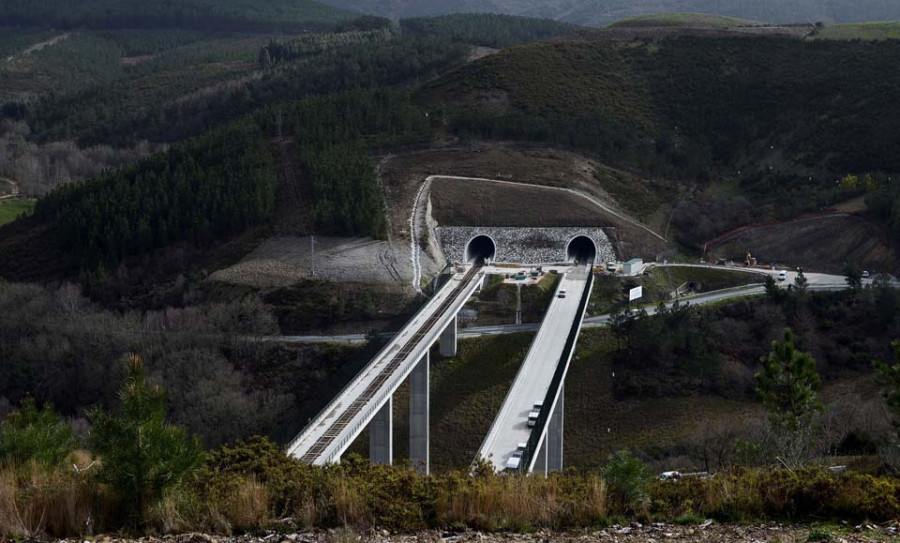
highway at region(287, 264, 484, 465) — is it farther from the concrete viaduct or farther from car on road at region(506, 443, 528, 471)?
car on road at region(506, 443, 528, 471)

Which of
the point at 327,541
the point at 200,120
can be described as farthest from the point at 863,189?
the point at 200,120

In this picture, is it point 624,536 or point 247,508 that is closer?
point 624,536

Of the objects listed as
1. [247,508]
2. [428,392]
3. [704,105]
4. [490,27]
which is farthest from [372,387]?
[490,27]

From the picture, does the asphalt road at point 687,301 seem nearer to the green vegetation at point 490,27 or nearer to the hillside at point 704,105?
the hillside at point 704,105

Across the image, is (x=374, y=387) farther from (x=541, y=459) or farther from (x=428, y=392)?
(x=541, y=459)

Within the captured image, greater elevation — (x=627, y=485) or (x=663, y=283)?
(x=627, y=485)

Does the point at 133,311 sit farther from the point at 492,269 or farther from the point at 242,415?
the point at 492,269

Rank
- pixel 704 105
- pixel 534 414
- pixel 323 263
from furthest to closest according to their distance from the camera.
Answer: pixel 704 105, pixel 323 263, pixel 534 414
